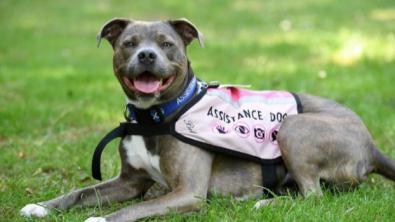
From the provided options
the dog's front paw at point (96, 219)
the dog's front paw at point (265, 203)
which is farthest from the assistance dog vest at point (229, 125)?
the dog's front paw at point (96, 219)

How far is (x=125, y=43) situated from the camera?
13.7 feet

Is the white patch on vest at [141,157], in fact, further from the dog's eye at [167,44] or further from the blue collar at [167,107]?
the dog's eye at [167,44]

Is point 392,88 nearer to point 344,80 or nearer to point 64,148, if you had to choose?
point 344,80

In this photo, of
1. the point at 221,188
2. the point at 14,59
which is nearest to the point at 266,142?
the point at 221,188

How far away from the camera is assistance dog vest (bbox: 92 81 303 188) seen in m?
4.14

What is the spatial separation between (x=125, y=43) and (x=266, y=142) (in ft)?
4.32

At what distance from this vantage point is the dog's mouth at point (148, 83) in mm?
3988

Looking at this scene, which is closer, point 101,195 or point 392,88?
point 101,195

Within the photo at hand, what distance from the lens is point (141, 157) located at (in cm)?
423

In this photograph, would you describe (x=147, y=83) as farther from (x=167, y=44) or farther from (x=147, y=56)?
(x=167, y=44)

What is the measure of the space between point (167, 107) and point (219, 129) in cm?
43

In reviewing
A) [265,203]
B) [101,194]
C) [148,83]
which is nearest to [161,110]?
[148,83]

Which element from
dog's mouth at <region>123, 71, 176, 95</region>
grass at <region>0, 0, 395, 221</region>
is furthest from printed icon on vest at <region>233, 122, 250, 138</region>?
dog's mouth at <region>123, 71, 176, 95</region>

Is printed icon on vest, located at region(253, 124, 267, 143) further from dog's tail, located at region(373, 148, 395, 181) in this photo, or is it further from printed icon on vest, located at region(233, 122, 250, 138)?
dog's tail, located at region(373, 148, 395, 181)
